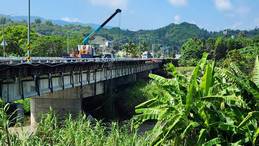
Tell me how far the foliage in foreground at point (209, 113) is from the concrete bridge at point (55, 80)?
41.4 feet

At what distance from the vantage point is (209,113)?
1103cm

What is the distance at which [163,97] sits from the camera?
471 inches

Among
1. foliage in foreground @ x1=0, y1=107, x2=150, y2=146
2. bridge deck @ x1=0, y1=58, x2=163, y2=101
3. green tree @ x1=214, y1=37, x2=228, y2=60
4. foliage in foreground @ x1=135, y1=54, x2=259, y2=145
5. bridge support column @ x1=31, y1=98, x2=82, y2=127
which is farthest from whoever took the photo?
green tree @ x1=214, y1=37, x2=228, y2=60

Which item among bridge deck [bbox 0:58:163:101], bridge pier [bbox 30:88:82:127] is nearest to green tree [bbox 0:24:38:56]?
bridge deck [bbox 0:58:163:101]

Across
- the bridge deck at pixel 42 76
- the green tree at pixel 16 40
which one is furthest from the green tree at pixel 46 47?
the bridge deck at pixel 42 76

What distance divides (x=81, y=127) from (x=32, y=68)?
14.3 m

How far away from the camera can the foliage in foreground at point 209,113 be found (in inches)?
425

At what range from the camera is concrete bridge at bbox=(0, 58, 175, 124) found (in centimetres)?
2419

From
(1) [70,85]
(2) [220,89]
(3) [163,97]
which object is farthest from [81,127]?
(1) [70,85]

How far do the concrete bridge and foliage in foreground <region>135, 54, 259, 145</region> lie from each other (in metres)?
12.6

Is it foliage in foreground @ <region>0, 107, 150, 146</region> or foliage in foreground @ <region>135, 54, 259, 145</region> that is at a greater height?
foliage in foreground @ <region>135, 54, 259, 145</region>

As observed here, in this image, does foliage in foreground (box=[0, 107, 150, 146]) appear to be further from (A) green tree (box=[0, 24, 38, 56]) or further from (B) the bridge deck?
(A) green tree (box=[0, 24, 38, 56])

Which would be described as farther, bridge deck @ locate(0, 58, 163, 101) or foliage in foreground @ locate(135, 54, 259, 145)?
bridge deck @ locate(0, 58, 163, 101)

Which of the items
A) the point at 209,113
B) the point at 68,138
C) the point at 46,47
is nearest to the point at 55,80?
the point at 68,138
